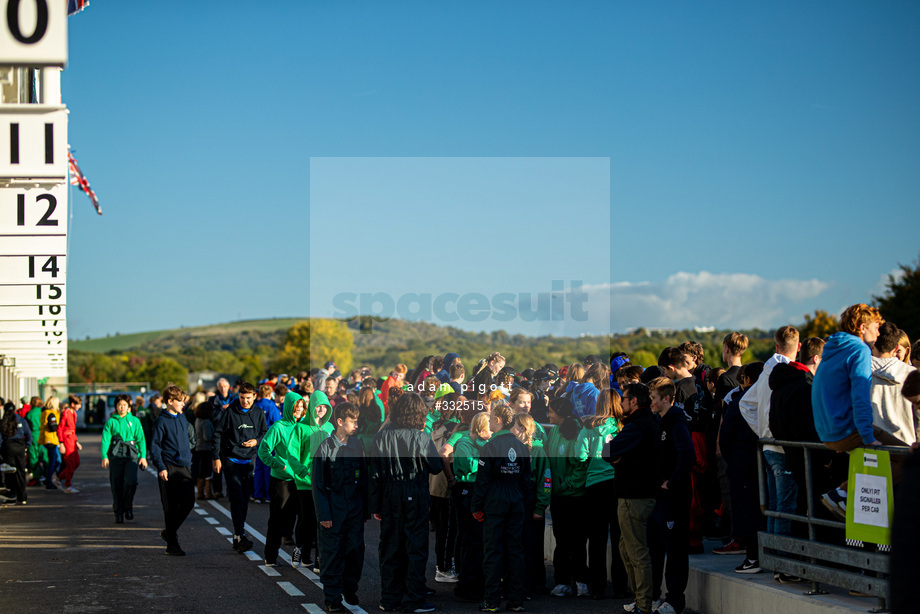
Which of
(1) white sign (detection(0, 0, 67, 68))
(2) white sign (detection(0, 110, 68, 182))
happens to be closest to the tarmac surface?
(2) white sign (detection(0, 110, 68, 182))

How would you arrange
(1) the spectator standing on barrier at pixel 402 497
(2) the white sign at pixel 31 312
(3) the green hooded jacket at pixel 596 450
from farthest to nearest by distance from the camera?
(2) the white sign at pixel 31 312 → (3) the green hooded jacket at pixel 596 450 → (1) the spectator standing on barrier at pixel 402 497

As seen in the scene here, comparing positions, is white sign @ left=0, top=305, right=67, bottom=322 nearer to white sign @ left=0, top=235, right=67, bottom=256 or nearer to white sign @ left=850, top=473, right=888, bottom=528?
white sign @ left=0, top=235, right=67, bottom=256

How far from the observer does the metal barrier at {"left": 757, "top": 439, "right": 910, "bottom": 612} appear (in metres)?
6.30

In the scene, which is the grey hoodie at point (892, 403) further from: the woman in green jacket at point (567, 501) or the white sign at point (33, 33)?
the white sign at point (33, 33)

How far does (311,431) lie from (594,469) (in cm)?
→ 339

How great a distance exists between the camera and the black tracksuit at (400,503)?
8.48 metres

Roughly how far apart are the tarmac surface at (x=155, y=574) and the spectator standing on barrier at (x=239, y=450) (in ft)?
1.47

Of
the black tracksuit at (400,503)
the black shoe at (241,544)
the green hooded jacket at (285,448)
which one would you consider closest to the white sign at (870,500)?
the black tracksuit at (400,503)

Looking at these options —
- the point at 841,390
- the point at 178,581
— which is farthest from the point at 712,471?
the point at 178,581

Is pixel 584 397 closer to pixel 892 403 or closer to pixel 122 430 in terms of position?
pixel 892 403

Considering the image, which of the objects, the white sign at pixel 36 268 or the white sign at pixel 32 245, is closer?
the white sign at pixel 32 245

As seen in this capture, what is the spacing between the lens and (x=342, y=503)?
8664mm

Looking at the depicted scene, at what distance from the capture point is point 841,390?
22.1 feet

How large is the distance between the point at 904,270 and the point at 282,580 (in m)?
65.2
